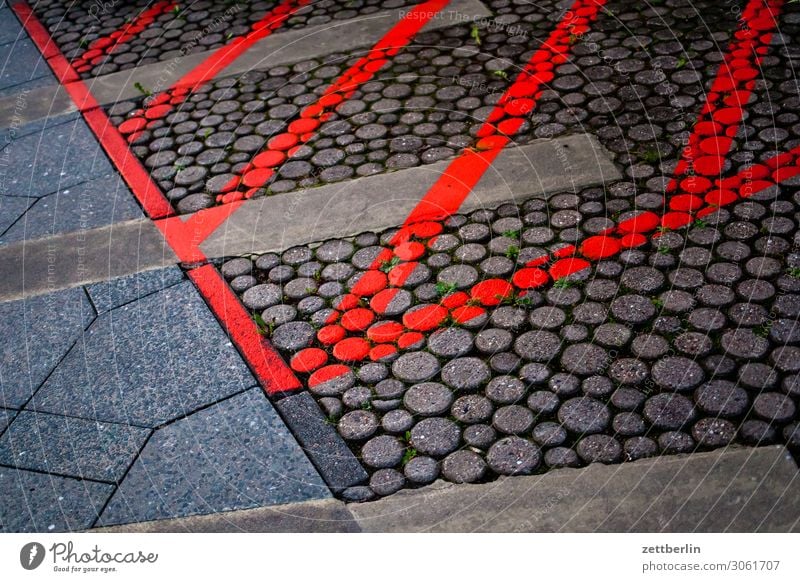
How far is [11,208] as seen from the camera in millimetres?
4387

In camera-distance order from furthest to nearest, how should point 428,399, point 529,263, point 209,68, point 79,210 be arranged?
point 209,68
point 79,210
point 529,263
point 428,399

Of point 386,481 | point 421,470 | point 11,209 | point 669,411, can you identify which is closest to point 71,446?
point 386,481

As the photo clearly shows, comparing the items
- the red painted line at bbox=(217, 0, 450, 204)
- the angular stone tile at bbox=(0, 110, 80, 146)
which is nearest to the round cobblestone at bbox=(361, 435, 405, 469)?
the red painted line at bbox=(217, 0, 450, 204)

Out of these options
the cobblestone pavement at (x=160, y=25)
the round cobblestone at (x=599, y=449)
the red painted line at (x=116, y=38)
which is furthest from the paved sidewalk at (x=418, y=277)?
the red painted line at (x=116, y=38)

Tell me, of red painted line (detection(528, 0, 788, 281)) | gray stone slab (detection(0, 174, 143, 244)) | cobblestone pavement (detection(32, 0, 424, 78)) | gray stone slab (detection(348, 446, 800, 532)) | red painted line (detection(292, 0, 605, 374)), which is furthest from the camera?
cobblestone pavement (detection(32, 0, 424, 78))

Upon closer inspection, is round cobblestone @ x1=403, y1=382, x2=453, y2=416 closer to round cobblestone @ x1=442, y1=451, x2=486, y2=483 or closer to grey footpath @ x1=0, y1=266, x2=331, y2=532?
round cobblestone @ x1=442, y1=451, x2=486, y2=483

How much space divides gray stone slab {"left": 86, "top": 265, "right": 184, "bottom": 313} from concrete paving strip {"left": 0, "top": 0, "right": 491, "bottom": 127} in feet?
6.11

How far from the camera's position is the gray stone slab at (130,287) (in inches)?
143

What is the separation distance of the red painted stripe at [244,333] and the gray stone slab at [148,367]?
0.03m

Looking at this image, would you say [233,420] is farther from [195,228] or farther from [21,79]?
[21,79]

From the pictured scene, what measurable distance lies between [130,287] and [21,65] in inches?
122

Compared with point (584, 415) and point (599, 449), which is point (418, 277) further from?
point (599, 449)

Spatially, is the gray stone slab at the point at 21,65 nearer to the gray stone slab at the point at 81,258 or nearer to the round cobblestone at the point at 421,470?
the gray stone slab at the point at 81,258

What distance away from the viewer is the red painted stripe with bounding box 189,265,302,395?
3135 millimetres
